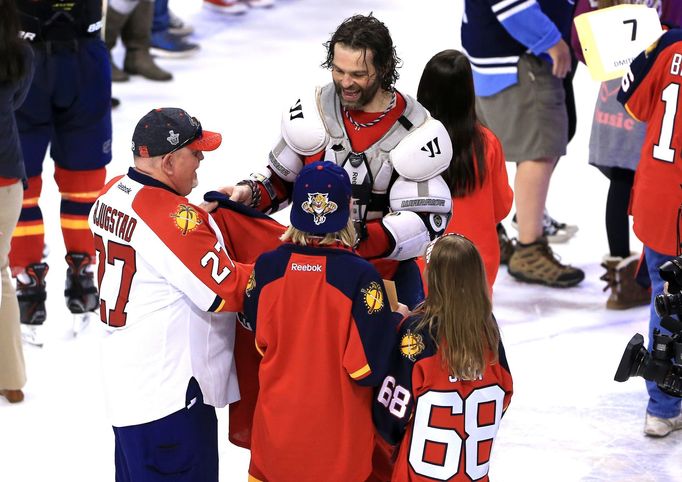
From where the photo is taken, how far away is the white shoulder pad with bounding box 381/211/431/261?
3645mm

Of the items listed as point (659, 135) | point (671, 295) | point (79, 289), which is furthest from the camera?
point (79, 289)

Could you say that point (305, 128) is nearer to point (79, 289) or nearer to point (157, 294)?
point (157, 294)

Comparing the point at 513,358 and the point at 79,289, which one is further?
the point at 79,289

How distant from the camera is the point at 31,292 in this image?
5418 millimetres

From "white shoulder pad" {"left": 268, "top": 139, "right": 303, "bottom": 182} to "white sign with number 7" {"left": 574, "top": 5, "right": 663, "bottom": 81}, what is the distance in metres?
1.25

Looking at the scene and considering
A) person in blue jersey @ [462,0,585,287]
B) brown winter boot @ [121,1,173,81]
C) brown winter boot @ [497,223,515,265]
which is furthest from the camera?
brown winter boot @ [121,1,173,81]

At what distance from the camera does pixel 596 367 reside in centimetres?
528

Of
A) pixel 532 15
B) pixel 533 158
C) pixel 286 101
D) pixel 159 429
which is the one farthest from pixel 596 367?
pixel 286 101

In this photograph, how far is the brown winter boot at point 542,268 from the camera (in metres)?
6.13

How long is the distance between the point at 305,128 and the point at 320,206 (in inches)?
21.6

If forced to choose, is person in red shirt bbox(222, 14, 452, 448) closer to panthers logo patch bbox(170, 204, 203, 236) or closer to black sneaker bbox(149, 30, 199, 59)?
panthers logo patch bbox(170, 204, 203, 236)

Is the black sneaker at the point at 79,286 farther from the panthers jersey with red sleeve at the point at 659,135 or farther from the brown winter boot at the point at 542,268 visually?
the panthers jersey with red sleeve at the point at 659,135

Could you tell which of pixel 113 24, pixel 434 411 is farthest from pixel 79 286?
pixel 113 24

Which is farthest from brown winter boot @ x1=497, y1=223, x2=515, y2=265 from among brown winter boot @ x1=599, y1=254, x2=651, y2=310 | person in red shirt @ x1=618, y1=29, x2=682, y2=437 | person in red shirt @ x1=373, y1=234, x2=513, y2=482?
person in red shirt @ x1=373, y1=234, x2=513, y2=482
